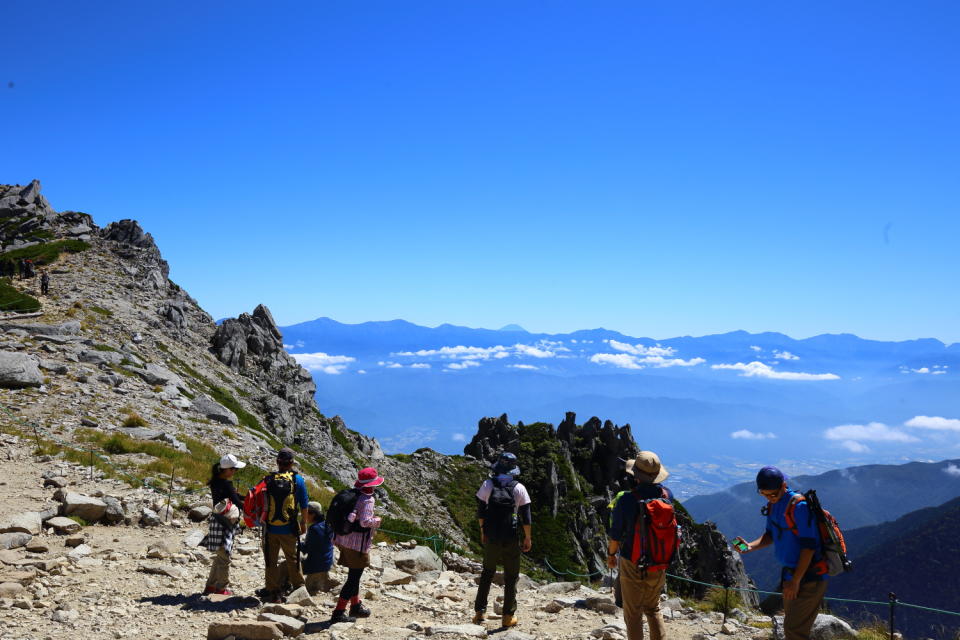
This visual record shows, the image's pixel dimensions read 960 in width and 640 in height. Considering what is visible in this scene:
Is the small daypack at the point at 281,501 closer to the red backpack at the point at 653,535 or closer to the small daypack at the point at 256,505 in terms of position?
the small daypack at the point at 256,505

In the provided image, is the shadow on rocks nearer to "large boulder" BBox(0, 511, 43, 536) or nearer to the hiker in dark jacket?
the hiker in dark jacket

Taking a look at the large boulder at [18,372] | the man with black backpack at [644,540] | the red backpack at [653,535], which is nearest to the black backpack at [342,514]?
the man with black backpack at [644,540]

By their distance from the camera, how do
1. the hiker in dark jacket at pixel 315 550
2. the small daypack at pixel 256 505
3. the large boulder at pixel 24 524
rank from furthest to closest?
the large boulder at pixel 24 524, the hiker in dark jacket at pixel 315 550, the small daypack at pixel 256 505

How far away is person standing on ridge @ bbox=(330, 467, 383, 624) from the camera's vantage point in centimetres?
938

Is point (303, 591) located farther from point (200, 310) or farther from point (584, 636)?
point (200, 310)

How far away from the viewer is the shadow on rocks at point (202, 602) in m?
9.65

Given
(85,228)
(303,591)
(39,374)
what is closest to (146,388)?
(39,374)

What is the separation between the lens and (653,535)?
7.61 metres

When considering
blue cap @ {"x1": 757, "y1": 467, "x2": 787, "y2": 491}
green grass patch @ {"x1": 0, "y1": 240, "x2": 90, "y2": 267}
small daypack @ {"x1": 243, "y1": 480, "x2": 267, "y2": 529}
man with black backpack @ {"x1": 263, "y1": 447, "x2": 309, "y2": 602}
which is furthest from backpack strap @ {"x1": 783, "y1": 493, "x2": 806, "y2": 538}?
green grass patch @ {"x1": 0, "y1": 240, "x2": 90, "y2": 267}

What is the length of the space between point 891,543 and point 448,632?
21231 cm

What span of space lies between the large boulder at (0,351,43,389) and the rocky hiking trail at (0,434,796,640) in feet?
38.9

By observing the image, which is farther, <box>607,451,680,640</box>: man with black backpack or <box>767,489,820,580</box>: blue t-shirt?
<box>607,451,680,640</box>: man with black backpack

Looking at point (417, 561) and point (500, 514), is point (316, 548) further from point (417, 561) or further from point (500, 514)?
point (417, 561)

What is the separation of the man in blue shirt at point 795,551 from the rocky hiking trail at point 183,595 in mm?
3038
